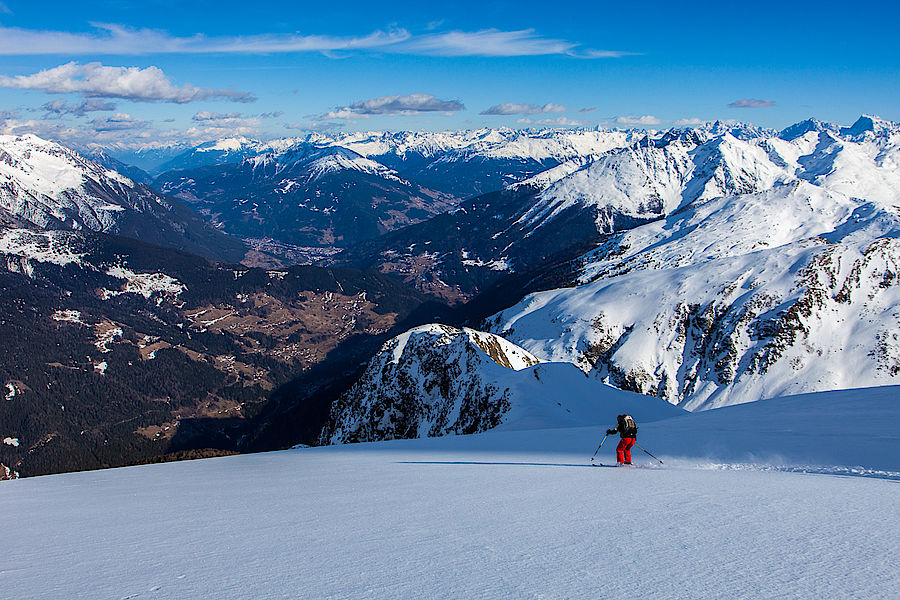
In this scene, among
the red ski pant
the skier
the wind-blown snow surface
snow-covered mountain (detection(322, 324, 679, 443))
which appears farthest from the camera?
snow-covered mountain (detection(322, 324, 679, 443))

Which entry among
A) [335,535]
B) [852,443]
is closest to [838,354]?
[852,443]

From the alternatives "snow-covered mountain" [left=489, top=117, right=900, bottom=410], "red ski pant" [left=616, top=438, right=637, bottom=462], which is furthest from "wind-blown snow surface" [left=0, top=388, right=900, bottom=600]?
"snow-covered mountain" [left=489, top=117, right=900, bottom=410]

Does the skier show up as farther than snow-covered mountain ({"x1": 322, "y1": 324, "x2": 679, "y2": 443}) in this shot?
No

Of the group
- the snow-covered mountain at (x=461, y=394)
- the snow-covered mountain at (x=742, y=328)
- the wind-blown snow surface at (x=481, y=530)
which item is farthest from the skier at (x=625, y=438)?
the snow-covered mountain at (x=742, y=328)

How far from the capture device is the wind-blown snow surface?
8086mm

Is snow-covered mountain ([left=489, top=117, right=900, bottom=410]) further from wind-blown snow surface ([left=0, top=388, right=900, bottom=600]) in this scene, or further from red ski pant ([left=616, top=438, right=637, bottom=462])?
wind-blown snow surface ([left=0, top=388, right=900, bottom=600])

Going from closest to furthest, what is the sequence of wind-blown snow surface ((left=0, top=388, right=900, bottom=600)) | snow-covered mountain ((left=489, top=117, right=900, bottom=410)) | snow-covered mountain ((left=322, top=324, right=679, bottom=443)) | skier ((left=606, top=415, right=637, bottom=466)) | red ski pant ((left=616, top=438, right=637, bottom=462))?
wind-blown snow surface ((left=0, top=388, right=900, bottom=600)) → skier ((left=606, top=415, right=637, bottom=466)) → red ski pant ((left=616, top=438, right=637, bottom=462)) → snow-covered mountain ((left=322, top=324, right=679, bottom=443)) → snow-covered mountain ((left=489, top=117, right=900, bottom=410))

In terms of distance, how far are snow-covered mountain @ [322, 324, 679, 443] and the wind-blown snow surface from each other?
2897cm

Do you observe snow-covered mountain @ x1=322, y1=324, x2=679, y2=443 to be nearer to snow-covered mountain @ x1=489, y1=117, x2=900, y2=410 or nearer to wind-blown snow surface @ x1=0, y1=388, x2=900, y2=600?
wind-blown snow surface @ x1=0, y1=388, x2=900, y2=600

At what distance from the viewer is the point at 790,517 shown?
11.5 metres

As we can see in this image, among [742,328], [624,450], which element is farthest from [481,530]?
[742,328]

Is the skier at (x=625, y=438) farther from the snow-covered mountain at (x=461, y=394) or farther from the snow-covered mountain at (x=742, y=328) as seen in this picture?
the snow-covered mountain at (x=742, y=328)

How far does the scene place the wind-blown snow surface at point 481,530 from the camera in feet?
26.5

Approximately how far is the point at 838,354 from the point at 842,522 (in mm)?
168359
